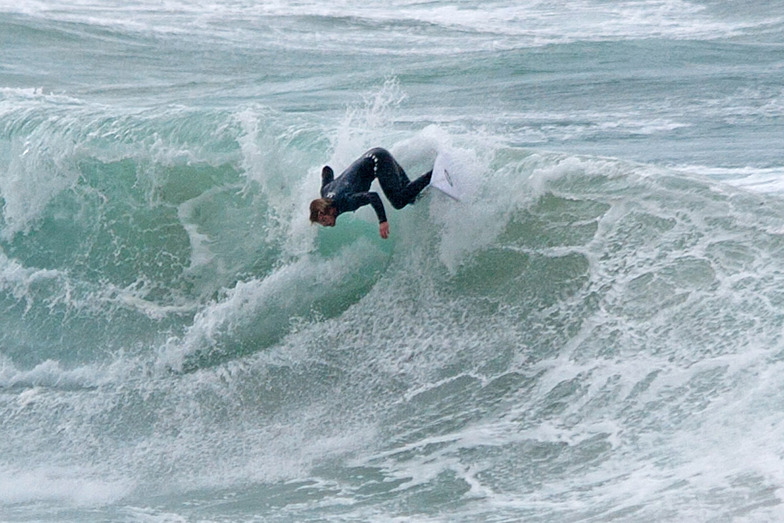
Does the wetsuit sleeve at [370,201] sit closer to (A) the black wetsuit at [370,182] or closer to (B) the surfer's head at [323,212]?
(A) the black wetsuit at [370,182]

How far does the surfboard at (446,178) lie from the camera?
26.2 ft

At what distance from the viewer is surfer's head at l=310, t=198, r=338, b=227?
23.7ft

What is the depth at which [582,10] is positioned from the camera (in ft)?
60.1

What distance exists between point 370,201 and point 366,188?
34cm

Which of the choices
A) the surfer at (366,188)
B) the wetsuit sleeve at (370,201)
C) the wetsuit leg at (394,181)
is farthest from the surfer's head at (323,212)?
the wetsuit leg at (394,181)

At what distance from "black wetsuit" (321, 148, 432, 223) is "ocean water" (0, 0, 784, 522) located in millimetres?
340

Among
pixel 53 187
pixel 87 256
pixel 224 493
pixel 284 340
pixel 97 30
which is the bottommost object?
pixel 224 493

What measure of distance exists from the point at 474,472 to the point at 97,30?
13.2 meters

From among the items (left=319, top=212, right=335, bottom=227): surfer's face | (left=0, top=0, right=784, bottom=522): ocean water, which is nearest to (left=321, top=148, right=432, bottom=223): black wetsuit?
(left=319, top=212, right=335, bottom=227): surfer's face

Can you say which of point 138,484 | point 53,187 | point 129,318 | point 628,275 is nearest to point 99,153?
point 53,187

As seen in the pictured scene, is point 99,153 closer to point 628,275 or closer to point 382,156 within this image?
point 382,156

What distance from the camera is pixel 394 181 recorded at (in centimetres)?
774

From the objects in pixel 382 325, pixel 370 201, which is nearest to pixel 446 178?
pixel 370 201

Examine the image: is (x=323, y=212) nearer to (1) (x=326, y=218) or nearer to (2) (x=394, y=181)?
(1) (x=326, y=218)
